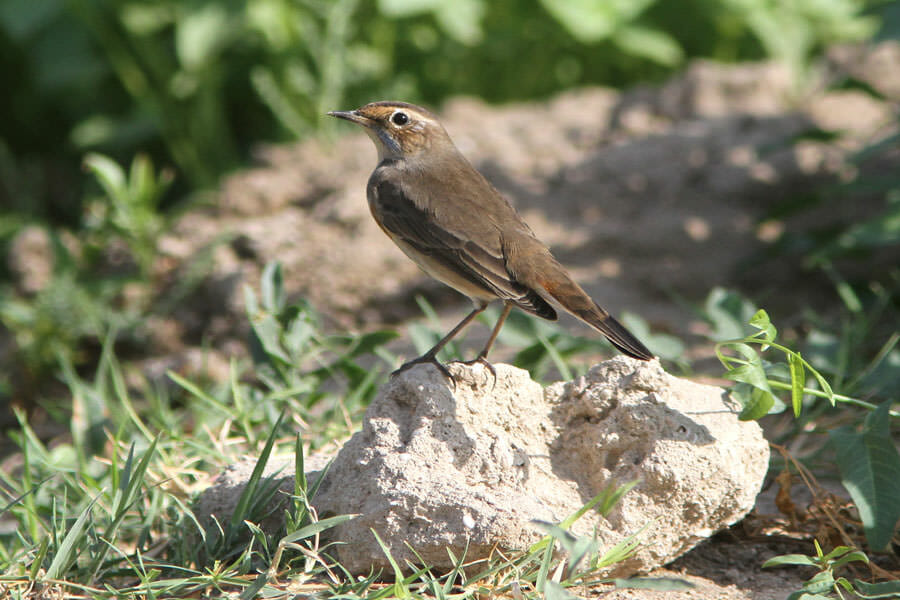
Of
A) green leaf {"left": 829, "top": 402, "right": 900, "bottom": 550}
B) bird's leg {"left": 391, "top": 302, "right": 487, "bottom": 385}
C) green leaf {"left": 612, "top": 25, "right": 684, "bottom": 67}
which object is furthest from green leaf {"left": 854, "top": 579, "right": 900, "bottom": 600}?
green leaf {"left": 612, "top": 25, "right": 684, "bottom": 67}

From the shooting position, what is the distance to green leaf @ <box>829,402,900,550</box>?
2.92m

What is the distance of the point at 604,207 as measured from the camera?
20.5 feet

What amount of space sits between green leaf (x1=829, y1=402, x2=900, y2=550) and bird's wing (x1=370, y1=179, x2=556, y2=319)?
1055 mm

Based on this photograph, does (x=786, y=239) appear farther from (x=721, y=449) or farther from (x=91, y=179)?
(x=91, y=179)

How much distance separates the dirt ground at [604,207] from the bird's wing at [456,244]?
5.20 ft

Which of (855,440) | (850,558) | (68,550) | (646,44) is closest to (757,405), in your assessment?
(855,440)

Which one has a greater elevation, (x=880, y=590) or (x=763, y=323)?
(x=763, y=323)

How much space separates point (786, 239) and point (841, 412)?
1.79 meters

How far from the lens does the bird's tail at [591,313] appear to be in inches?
133

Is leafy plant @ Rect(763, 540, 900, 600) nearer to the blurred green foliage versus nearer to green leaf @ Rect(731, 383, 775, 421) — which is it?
green leaf @ Rect(731, 383, 775, 421)

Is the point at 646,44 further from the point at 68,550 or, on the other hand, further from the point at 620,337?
the point at 68,550

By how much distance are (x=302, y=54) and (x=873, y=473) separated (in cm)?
560

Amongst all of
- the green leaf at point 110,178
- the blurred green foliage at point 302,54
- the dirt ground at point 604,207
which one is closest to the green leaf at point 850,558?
the dirt ground at point 604,207

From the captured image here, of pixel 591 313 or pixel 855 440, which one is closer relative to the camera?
pixel 855 440
